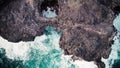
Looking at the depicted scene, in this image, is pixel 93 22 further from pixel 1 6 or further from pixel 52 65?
pixel 1 6

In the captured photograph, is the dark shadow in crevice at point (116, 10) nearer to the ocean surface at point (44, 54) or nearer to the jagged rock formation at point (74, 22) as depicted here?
the jagged rock formation at point (74, 22)

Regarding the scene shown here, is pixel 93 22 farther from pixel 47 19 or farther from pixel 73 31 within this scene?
pixel 47 19

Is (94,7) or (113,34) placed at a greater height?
(94,7)

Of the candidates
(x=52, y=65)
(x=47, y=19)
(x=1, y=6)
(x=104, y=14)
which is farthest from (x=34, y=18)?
(x=104, y=14)

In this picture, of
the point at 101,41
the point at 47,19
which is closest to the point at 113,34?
the point at 101,41

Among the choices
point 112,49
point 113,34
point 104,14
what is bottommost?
point 112,49
